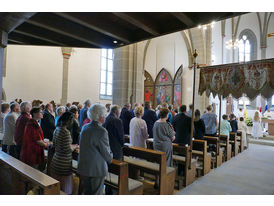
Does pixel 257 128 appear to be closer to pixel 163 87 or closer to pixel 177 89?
pixel 177 89

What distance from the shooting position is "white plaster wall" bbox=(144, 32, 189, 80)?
13656mm

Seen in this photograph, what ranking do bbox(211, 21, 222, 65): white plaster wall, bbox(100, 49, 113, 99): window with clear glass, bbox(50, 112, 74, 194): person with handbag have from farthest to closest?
bbox(211, 21, 222, 65): white plaster wall
bbox(100, 49, 113, 99): window with clear glass
bbox(50, 112, 74, 194): person with handbag

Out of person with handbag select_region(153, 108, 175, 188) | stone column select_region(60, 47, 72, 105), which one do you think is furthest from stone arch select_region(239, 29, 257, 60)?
person with handbag select_region(153, 108, 175, 188)

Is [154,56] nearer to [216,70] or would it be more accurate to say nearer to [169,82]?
[169,82]

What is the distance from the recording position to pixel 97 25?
9.88 ft

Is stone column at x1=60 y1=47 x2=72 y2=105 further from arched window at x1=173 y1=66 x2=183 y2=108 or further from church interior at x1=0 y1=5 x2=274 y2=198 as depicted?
arched window at x1=173 y1=66 x2=183 y2=108

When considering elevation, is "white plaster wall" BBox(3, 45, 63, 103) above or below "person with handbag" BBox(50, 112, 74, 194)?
above

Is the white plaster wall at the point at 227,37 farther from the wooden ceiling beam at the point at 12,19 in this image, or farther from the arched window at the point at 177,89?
the wooden ceiling beam at the point at 12,19

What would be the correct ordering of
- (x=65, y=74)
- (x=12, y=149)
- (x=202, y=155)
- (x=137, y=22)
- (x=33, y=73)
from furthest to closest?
(x=65, y=74) → (x=33, y=73) → (x=202, y=155) → (x=12, y=149) → (x=137, y=22)

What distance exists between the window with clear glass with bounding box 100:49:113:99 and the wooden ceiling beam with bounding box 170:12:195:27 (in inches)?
433

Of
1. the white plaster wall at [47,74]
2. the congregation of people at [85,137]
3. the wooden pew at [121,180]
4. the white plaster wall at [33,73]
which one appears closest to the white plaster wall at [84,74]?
the white plaster wall at [47,74]

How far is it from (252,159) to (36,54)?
34.5 ft

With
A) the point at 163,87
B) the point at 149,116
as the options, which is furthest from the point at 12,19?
the point at 163,87

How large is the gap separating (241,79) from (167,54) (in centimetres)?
935
